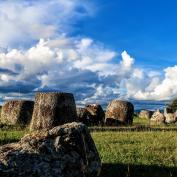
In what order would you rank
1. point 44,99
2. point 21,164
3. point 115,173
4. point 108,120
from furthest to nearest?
point 108,120 < point 44,99 < point 115,173 < point 21,164

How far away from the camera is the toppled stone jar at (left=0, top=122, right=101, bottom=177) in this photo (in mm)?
8945

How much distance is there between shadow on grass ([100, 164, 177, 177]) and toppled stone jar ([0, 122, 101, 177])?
88.5 inches

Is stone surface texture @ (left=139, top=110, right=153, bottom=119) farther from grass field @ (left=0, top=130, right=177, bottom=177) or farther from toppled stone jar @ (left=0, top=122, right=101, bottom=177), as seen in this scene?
toppled stone jar @ (left=0, top=122, right=101, bottom=177)

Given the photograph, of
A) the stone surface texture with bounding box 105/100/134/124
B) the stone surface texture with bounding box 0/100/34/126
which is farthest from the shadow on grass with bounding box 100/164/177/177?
the stone surface texture with bounding box 105/100/134/124

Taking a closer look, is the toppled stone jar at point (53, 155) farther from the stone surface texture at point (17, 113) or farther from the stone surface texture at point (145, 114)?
the stone surface texture at point (145, 114)

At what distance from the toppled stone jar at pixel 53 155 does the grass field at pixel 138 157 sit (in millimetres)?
977

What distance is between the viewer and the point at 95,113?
35156 millimetres

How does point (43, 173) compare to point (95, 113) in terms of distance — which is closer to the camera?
point (43, 173)

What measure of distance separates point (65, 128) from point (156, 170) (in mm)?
3668

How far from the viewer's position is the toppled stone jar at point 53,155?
29.3 feet

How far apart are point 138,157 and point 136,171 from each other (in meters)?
1.92

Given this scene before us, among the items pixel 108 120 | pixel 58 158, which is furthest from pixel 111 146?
pixel 108 120

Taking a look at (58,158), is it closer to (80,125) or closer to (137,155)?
(80,125)

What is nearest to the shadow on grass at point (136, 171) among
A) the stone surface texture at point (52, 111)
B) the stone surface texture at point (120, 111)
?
the stone surface texture at point (52, 111)
